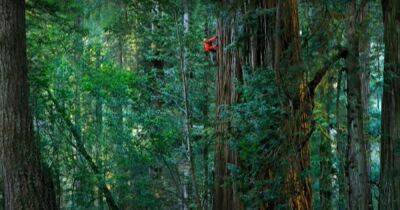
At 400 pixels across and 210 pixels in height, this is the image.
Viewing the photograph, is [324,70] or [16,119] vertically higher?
[324,70]

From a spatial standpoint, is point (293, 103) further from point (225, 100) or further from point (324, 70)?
point (225, 100)

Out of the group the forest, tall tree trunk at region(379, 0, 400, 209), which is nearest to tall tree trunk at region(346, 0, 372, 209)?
the forest

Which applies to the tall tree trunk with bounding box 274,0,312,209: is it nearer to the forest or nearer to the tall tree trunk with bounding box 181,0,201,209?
the forest

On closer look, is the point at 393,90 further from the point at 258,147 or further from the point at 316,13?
the point at 258,147

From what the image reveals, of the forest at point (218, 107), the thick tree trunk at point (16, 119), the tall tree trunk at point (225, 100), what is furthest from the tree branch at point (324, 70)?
the thick tree trunk at point (16, 119)

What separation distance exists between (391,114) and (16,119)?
17.7ft

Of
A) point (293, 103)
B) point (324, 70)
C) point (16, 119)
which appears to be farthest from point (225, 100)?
point (16, 119)

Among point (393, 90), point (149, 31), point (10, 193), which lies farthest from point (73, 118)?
point (393, 90)

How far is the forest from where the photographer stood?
225 inches

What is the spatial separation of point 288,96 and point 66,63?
7745 mm

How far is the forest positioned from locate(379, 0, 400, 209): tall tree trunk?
0.5 inches

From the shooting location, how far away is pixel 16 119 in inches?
311

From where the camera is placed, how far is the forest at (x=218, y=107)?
5711 mm

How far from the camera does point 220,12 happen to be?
6.77m
